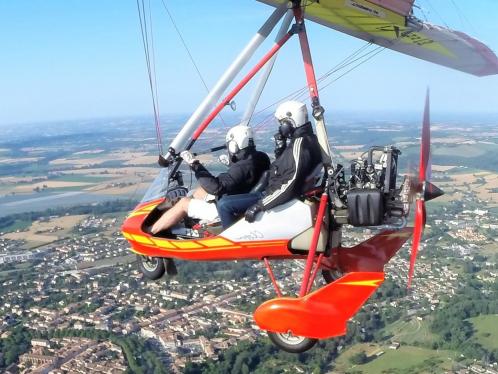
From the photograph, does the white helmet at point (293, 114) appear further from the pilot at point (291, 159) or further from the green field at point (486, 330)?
the green field at point (486, 330)

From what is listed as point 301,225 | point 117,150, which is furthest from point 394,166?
point 117,150

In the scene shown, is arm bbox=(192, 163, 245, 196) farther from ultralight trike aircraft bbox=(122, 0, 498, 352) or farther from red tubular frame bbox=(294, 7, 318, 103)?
red tubular frame bbox=(294, 7, 318, 103)

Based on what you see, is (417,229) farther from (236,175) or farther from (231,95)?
(231,95)

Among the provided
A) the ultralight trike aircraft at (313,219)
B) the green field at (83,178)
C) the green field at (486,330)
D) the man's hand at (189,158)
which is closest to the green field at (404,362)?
the green field at (486,330)

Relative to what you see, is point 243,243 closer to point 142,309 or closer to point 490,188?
point 142,309

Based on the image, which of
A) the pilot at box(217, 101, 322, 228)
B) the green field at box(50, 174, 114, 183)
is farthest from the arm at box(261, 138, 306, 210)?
the green field at box(50, 174, 114, 183)

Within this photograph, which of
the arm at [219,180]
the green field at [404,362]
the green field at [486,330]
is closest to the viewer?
the arm at [219,180]


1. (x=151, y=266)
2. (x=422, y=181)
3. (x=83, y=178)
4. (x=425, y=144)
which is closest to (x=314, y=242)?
(x=422, y=181)
